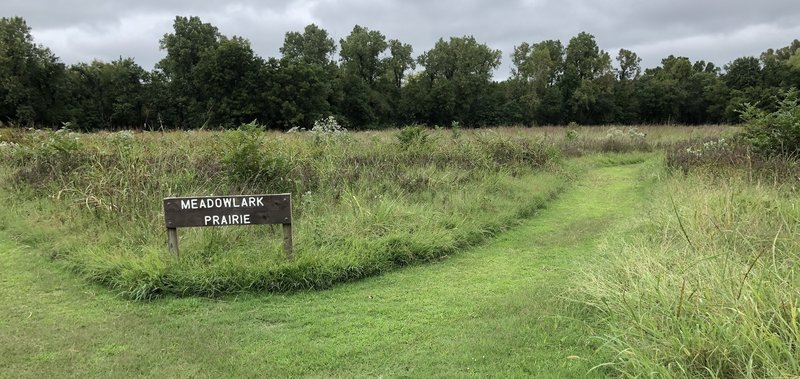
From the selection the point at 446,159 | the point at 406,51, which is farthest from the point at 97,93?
the point at 446,159

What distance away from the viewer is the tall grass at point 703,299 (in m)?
2.47

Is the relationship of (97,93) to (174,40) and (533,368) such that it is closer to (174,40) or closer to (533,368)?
(174,40)

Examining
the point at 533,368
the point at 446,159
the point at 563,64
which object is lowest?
the point at 533,368

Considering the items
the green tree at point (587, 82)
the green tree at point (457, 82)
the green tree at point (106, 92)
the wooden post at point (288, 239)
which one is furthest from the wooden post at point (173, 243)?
the green tree at point (587, 82)

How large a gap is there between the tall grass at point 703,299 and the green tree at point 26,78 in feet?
138

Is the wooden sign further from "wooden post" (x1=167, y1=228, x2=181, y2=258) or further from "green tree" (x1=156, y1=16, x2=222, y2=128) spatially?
"green tree" (x1=156, y1=16, x2=222, y2=128)

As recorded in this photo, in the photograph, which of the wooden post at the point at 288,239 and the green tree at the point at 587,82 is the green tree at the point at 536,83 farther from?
the wooden post at the point at 288,239

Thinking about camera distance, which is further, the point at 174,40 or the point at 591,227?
the point at 174,40

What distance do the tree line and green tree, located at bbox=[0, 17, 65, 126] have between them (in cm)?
9

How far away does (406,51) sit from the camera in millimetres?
55250

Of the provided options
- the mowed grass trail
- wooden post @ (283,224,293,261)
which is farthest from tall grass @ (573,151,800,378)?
wooden post @ (283,224,293,261)

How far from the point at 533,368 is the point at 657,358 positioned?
70 cm

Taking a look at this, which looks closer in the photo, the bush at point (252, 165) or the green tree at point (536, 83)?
the bush at point (252, 165)

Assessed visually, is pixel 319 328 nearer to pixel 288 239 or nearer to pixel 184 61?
pixel 288 239
